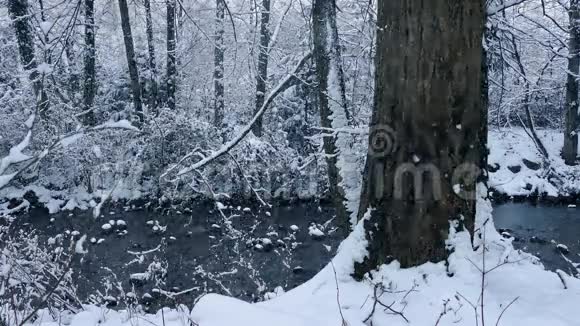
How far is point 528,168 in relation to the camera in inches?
587

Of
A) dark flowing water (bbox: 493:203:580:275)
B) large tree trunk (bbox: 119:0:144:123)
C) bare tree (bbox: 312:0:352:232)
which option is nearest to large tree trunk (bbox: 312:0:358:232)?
bare tree (bbox: 312:0:352:232)

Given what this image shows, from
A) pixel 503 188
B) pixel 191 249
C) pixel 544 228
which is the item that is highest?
pixel 503 188

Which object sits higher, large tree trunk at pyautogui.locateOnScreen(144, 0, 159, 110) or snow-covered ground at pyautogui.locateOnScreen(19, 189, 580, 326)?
large tree trunk at pyautogui.locateOnScreen(144, 0, 159, 110)

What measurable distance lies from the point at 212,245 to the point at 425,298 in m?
8.45

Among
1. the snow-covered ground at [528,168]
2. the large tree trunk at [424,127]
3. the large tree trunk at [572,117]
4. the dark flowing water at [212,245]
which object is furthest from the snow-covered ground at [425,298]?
the large tree trunk at [572,117]

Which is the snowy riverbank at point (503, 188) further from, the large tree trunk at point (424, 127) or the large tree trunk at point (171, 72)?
the large tree trunk at point (424, 127)

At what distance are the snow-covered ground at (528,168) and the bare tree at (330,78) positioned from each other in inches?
374

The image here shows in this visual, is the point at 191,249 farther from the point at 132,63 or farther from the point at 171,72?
the point at 171,72

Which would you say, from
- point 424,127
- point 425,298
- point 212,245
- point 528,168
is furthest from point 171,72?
point 425,298

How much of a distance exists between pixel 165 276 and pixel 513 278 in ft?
24.1

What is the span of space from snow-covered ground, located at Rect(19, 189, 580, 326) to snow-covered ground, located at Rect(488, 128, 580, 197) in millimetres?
11144

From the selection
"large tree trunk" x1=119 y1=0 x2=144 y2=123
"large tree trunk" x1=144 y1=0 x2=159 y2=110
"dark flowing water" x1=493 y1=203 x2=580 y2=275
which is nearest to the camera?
"dark flowing water" x1=493 y1=203 x2=580 y2=275

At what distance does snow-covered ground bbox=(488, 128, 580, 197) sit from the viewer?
45.2 feet

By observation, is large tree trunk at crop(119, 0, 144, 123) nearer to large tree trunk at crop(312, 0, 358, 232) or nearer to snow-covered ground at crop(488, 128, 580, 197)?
large tree trunk at crop(312, 0, 358, 232)
